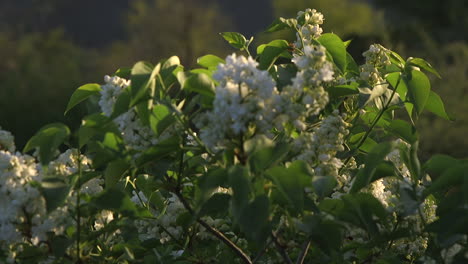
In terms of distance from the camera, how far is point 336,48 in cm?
230

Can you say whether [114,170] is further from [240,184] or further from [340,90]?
[340,90]

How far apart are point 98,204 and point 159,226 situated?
1.80 feet

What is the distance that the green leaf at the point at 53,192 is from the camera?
1848mm

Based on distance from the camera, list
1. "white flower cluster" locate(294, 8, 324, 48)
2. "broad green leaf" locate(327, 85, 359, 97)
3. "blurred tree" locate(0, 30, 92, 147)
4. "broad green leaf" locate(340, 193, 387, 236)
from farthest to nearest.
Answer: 1. "blurred tree" locate(0, 30, 92, 147)
2. "white flower cluster" locate(294, 8, 324, 48)
3. "broad green leaf" locate(327, 85, 359, 97)
4. "broad green leaf" locate(340, 193, 387, 236)

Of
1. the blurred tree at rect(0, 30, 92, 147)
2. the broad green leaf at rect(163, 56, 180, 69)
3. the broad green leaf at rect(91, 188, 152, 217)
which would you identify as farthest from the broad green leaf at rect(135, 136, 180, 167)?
the blurred tree at rect(0, 30, 92, 147)

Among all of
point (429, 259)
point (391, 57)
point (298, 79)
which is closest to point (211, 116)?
point (298, 79)

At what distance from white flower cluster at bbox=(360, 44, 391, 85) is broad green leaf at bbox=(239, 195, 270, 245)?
90cm

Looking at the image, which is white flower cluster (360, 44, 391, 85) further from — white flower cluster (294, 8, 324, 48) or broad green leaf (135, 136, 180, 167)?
broad green leaf (135, 136, 180, 167)

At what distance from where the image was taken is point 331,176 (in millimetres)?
1878

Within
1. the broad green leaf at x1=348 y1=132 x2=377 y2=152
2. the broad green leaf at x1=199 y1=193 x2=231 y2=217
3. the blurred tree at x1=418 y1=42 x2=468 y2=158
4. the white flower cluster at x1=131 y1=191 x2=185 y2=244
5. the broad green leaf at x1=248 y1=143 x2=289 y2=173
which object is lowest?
the blurred tree at x1=418 y1=42 x2=468 y2=158

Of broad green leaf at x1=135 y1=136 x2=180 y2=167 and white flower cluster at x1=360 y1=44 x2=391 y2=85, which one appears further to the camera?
white flower cluster at x1=360 y1=44 x2=391 y2=85

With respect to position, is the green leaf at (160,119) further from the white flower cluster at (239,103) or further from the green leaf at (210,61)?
the green leaf at (210,61)

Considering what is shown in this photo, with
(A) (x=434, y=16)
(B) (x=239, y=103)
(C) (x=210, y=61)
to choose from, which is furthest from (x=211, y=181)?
(A) (x=434, y=16)

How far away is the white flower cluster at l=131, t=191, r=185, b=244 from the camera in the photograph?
7.94ft
